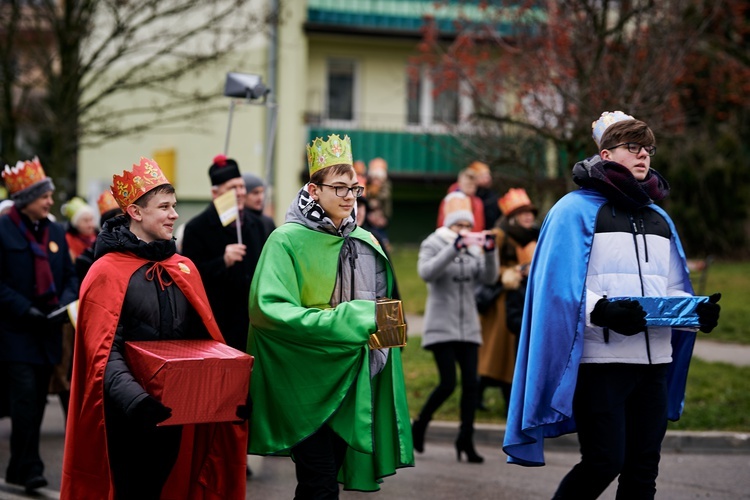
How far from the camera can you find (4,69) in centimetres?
1664

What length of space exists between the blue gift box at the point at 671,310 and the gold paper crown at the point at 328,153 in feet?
4.74

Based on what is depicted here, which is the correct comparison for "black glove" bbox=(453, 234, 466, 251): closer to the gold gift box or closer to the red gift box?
the gold gift box

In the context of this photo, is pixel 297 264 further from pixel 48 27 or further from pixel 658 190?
pixel 48 27

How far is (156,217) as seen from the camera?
17.8ft

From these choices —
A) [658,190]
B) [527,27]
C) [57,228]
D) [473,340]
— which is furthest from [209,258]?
[527,27]

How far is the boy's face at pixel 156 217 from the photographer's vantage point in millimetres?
5441

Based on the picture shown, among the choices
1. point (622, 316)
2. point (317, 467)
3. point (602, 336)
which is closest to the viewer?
point (622, 316)

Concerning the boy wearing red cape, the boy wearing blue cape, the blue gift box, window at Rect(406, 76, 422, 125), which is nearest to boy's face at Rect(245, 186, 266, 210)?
the boy wearing red cape

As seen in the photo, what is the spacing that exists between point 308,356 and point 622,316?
1435 millimetres

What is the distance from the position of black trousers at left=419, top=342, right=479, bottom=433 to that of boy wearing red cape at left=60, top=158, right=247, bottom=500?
343 centimetres

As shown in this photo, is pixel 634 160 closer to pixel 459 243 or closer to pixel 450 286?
pixel 459 243

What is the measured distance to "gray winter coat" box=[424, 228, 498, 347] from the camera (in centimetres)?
890

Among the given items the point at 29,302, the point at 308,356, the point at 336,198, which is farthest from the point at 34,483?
the point at 336,198

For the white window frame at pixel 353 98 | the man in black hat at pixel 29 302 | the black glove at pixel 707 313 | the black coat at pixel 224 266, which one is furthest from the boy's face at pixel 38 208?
the white window frame at pixel 353 98
